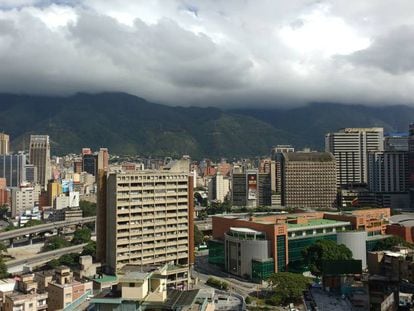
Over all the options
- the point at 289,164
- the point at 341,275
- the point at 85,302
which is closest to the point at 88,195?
the point at 289,164

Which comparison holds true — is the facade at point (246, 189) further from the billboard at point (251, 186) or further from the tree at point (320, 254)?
the tree at point (320, 254)

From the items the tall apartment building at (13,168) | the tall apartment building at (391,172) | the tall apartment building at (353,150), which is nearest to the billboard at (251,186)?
the tall apartment building at (353,150)

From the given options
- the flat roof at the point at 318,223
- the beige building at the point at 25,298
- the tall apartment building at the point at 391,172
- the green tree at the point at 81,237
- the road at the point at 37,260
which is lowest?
the road at the point at 37,260

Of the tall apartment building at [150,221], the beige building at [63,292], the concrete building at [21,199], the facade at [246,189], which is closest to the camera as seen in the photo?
the beige building at [63,292]

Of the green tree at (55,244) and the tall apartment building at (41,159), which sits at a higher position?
the tall apartment building at (41,159)

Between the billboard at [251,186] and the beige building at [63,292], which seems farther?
the billboard at [251,186]

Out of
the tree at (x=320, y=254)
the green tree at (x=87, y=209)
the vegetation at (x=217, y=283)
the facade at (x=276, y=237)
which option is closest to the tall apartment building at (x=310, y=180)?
the green tree at (x=87, y=209)

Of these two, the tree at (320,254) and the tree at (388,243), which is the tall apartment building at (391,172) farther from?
the tree at (320,254)

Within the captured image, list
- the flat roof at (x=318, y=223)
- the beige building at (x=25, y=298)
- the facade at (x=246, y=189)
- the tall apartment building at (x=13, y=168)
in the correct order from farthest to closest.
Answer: the tall apartment building at (x=13, y=168) < the facade at (x=246, y=189) < the flat roof at (x=318, y=223) < the beige building at (x=25, y=298)

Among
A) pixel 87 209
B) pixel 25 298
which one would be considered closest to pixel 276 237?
pixel 25 298
